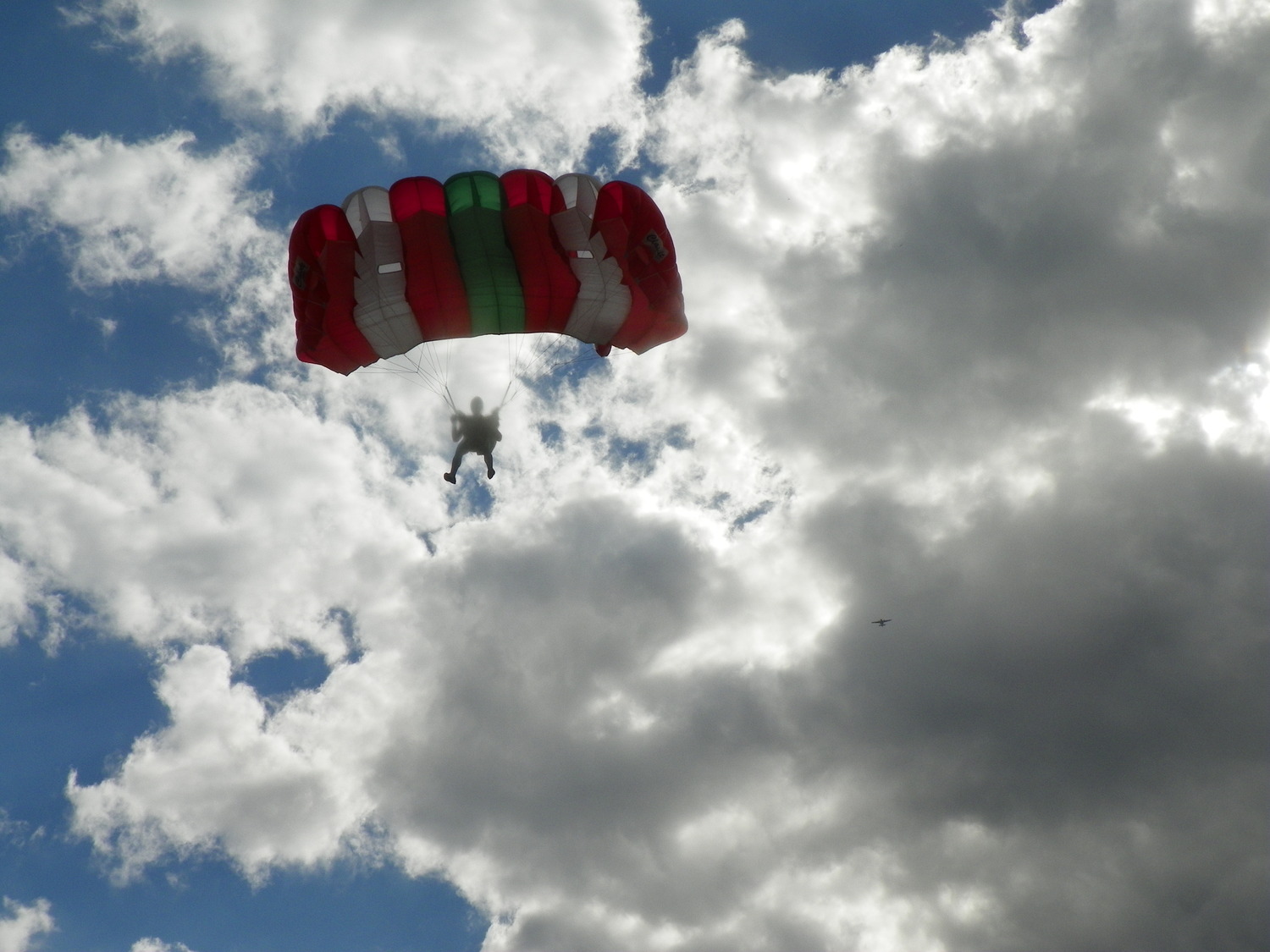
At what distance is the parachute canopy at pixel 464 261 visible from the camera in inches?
1446

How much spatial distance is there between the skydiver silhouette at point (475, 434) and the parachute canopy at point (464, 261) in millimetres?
2478

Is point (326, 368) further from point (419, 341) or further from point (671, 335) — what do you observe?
point (671, 335)

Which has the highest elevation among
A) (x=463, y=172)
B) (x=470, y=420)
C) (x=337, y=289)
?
(x=463, y=172)

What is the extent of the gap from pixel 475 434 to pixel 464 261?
510cm

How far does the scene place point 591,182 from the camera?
38062 mm

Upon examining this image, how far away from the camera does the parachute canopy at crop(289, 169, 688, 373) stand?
36.7 metres

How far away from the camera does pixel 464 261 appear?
36844 mm

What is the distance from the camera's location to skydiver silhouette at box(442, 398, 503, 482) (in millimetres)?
37906

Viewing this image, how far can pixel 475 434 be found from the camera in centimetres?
3791

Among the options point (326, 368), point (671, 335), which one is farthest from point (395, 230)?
point (671, 335)

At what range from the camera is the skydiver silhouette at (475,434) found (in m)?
37.9

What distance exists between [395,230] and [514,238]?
136 inches

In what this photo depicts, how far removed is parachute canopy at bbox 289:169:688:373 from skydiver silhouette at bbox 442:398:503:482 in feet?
8.13

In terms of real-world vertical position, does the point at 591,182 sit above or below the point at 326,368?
above
